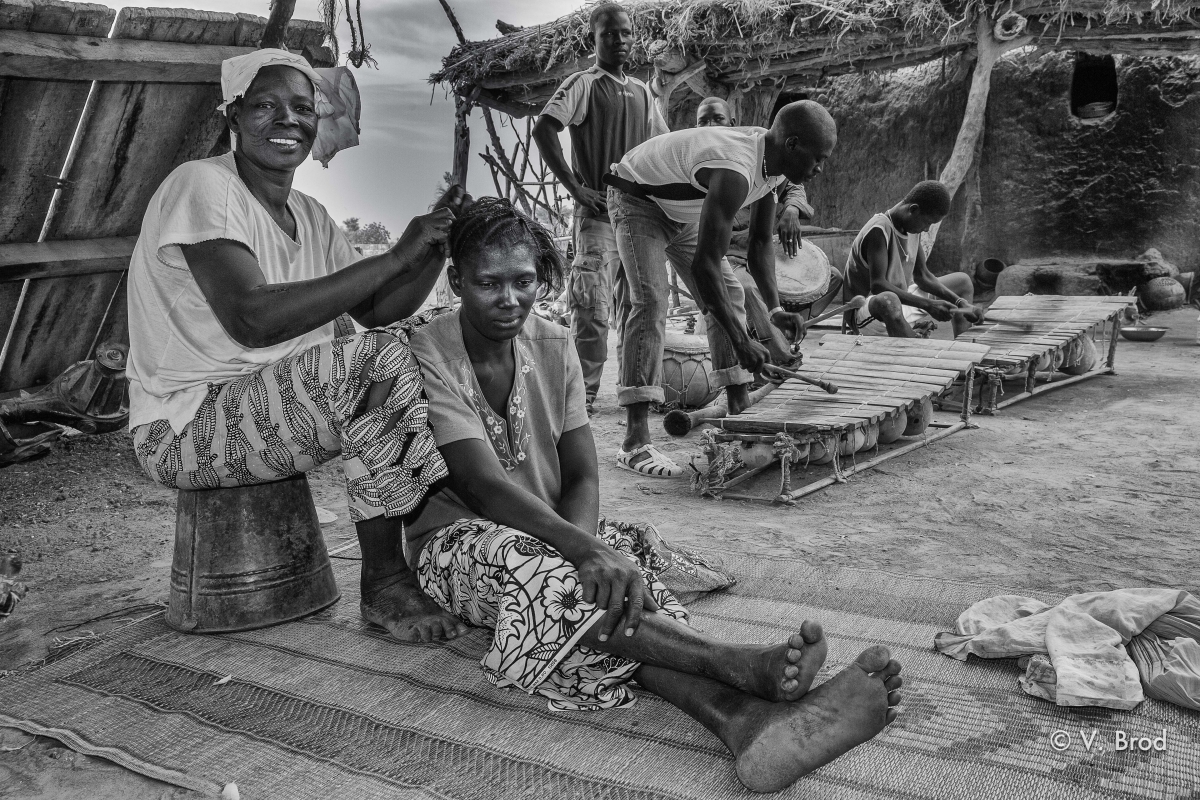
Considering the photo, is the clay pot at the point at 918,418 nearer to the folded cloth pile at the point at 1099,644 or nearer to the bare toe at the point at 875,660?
the folded cloth pile at the point at 1099,644

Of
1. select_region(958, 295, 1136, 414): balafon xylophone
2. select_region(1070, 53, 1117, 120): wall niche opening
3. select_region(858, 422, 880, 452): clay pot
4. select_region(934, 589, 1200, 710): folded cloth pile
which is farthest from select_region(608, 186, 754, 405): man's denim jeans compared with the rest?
select_region(1070, 53, 1117, 120): wall niche opening

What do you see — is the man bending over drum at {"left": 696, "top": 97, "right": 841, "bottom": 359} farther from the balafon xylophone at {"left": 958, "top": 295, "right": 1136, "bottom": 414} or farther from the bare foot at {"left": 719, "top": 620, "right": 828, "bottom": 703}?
the bare foot at {"left": 719, "top": 620, "right": 828, "bottom": 703}

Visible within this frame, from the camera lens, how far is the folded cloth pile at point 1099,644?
1854 millimetres

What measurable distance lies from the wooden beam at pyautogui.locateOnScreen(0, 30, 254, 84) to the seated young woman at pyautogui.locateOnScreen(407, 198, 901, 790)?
1950mm

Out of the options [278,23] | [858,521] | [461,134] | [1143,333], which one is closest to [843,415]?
[858,521]

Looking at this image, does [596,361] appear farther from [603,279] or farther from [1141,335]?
[1141,335]

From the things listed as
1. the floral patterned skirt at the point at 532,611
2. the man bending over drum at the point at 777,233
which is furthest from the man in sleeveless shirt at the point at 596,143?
the floral patterned skirt at the point at 532,611

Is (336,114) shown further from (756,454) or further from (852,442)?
(852,442)

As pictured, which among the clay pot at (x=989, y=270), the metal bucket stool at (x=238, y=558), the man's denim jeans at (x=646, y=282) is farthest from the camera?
the clay pot at (x=989, y=270)

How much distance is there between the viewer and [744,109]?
33.8 ft

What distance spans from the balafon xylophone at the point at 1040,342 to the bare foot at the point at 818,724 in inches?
156

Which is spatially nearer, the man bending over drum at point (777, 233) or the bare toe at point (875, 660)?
the bare toe at point (875, 660)

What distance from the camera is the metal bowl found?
25.6 ft

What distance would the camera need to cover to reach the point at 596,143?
4992 millimetres
